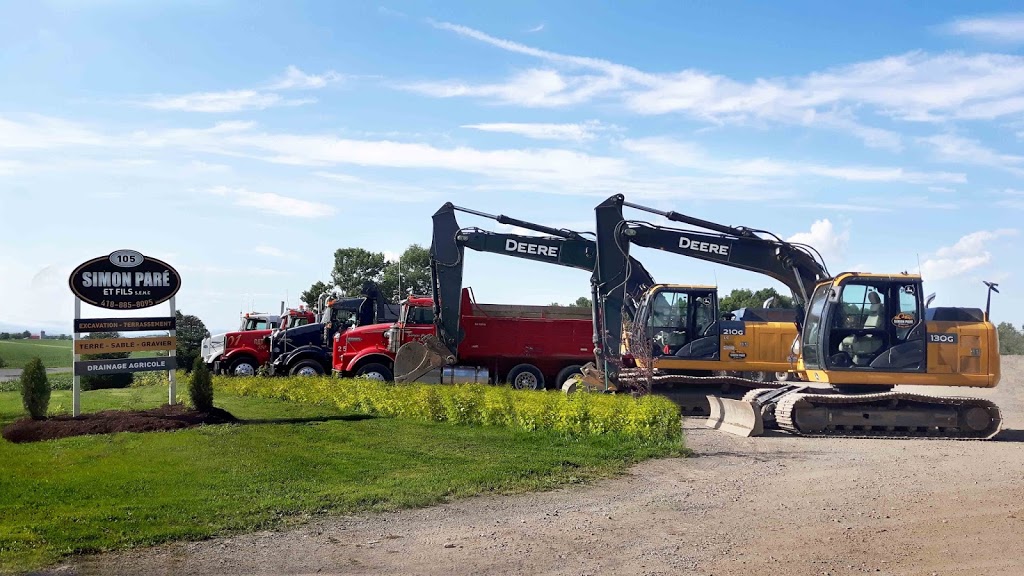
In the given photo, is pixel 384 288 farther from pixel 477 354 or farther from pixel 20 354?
pixel 477 354

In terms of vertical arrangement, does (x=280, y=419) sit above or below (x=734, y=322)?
below

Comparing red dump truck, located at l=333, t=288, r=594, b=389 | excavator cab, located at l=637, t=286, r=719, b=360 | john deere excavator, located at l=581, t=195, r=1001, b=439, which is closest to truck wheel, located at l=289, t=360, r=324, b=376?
red dump truck, located at l=333, t=288, r=594, b=389

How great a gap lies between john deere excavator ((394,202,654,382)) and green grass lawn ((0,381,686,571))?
7957mm

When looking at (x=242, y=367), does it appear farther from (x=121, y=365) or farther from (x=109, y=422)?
(x=109, y=422)

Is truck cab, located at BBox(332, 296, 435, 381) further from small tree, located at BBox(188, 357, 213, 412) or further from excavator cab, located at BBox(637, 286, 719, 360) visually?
small tree, located at BBox(188, 357, 213, 412)

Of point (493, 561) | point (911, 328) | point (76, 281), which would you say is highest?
point (76, 281)

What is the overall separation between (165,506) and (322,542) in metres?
2.27

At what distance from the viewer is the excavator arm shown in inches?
877

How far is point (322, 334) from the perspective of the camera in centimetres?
3134

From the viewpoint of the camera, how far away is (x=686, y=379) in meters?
21.5

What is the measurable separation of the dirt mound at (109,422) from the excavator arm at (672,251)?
8.93 metres

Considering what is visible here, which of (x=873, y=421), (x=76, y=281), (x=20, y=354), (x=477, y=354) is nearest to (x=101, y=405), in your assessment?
(x=76, y=281)

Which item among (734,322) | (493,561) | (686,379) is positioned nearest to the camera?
(493,561)

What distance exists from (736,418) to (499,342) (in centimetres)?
1094
